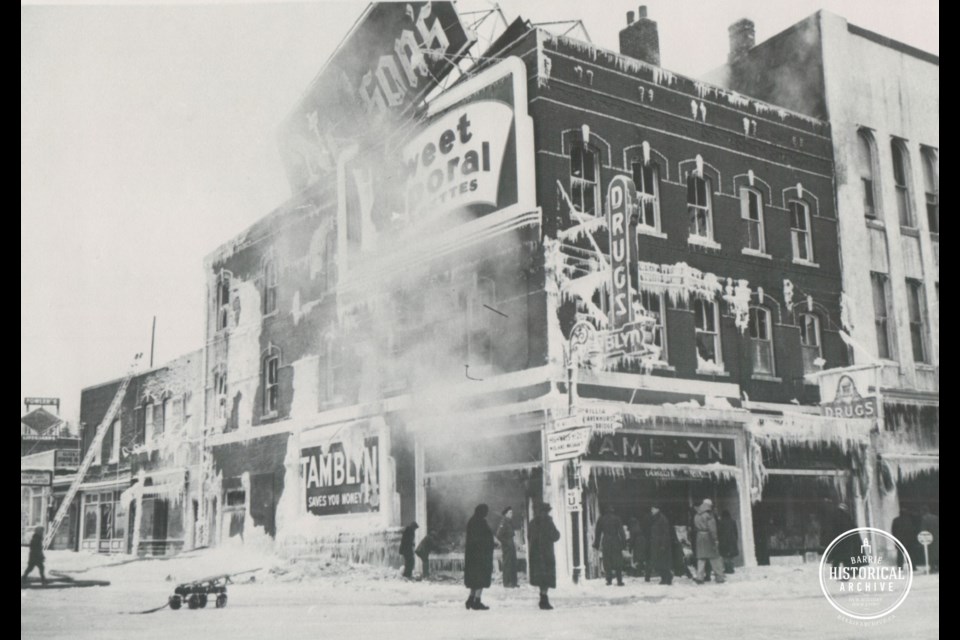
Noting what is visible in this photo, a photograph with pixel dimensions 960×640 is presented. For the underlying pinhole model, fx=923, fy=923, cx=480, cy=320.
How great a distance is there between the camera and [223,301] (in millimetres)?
7871

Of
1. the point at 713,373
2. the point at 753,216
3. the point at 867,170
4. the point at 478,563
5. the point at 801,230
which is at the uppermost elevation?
the point at 867,170

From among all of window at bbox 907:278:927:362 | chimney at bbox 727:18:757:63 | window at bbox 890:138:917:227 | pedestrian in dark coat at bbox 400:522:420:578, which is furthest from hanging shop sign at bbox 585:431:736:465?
chimney at bbox 727:18:757:63

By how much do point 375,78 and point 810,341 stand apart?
4.55 metres

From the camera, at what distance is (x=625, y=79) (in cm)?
794

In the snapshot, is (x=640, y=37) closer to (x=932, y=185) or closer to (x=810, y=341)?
(x=810, y=341)

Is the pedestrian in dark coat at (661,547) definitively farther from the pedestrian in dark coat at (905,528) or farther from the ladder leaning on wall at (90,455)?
the ladder leaning on wall at (90,455)

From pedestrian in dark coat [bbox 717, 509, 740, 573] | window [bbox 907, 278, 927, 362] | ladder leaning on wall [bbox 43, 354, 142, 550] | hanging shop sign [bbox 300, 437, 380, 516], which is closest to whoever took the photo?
ladder leaning on wall [bbox 43, 354, 142, 550]

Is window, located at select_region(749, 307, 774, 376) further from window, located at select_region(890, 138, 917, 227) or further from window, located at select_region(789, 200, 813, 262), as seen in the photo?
window, located at select_region(890, 138, 917, 227)

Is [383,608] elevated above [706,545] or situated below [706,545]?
below

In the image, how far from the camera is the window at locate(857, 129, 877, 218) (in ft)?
29.0

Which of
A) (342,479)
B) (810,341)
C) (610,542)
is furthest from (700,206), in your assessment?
(342,479)

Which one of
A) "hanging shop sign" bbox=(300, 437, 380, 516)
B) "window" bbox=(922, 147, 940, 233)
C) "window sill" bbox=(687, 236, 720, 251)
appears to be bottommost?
"hanging shop sign" bbox=(300, 437, 380, 516)

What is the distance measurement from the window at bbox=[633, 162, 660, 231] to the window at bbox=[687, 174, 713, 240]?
1.18 feet

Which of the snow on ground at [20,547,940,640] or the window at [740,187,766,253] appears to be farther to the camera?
the window at [740,187,766,253]
